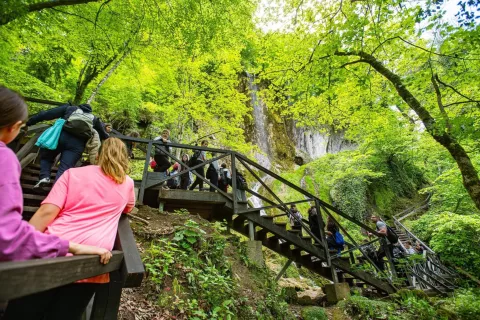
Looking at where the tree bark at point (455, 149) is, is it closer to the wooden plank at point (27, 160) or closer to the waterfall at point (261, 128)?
the wooden plank at point (27, 160)

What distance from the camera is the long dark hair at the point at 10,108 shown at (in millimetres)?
972

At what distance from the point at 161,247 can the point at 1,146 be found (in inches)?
127

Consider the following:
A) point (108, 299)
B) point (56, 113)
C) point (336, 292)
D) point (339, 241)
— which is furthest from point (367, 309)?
point (56, 113)

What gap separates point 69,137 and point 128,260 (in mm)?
3156

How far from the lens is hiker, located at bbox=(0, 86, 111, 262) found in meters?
0.83

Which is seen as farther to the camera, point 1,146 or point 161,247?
point 161,247

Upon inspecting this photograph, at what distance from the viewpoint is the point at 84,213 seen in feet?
4.84

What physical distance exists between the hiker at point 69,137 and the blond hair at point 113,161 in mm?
2408

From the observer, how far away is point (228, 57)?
37.7 feet

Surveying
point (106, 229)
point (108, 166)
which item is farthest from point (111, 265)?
point (108, 166)

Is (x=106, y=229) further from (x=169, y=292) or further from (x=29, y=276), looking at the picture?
(x=169, y=292)

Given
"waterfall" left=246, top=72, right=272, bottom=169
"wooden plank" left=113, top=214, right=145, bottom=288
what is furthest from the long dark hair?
"waterfall" left=246, top=72, right=272, bottom=169

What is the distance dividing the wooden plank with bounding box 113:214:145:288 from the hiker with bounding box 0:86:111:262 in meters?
0.42

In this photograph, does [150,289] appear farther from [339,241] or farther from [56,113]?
[339,241]
